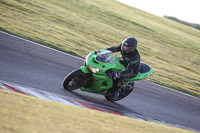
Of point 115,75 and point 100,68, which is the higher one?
point 100,68

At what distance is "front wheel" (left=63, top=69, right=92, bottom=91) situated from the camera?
6.74m

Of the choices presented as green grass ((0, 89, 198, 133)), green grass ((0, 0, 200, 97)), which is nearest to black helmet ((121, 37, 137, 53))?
green grass ((0, 89, 198, 133))

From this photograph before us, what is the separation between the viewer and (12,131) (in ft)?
10.5

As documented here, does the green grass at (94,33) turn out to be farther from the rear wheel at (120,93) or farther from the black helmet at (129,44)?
the black helmet at (129,44)

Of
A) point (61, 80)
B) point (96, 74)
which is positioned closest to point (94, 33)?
point (61, 80)

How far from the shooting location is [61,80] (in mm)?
7906

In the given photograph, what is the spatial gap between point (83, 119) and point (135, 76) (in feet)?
10.1

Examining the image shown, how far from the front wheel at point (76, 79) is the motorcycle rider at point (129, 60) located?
0.72m

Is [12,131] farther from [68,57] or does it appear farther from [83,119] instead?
[68,57]

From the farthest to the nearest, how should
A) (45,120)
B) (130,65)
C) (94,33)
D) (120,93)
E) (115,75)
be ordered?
(94,33) → (120,93) → (130,65) → (115,75) → (45,120)

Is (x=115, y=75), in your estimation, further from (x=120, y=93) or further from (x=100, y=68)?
(x=120, y=93)

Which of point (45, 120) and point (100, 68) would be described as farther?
point (100, 68)

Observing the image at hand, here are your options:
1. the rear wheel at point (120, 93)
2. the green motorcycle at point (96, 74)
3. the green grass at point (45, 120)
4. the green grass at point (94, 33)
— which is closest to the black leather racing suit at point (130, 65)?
the green motorcycle at point (96, 74)

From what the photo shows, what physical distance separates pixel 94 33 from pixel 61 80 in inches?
359
